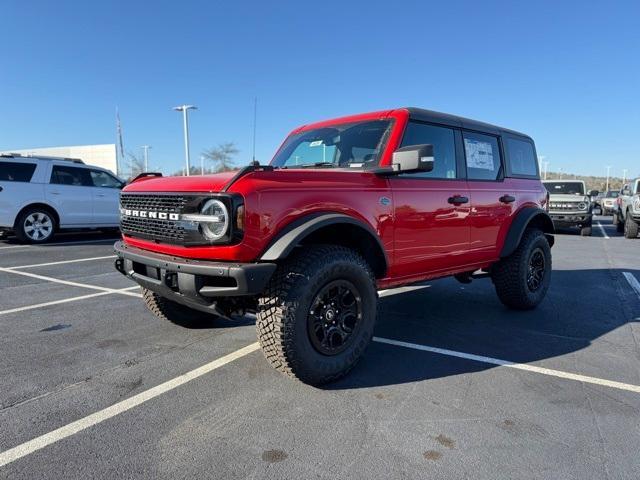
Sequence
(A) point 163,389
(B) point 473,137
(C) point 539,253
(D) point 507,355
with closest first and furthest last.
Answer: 1. (A) point 163,389
2. (D) point 507,355
3. (B) point 473,137
4. (C) point 539,253

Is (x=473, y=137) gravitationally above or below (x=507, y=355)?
above

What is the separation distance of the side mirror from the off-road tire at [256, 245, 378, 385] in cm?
76

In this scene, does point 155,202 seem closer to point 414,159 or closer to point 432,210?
point 414,159

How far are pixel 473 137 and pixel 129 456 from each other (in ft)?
13.1

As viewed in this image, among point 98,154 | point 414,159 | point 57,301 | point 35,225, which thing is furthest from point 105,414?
point 98,154

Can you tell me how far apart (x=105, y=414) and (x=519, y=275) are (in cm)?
409

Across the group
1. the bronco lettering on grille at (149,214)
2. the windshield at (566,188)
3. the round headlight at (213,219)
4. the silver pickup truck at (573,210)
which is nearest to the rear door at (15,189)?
the bronco lettering on grille at (149,214)

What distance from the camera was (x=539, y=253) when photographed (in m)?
5.35

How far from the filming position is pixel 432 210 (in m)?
3.91

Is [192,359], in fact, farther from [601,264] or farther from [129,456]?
[601,264]

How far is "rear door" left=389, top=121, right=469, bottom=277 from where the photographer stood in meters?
3.68

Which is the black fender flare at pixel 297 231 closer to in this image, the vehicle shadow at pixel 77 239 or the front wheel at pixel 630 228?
the vehicle shadow at pixel 77 239

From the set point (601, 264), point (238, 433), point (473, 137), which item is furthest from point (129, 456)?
point (601, 264)

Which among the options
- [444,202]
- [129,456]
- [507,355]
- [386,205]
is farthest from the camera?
[444,202]
